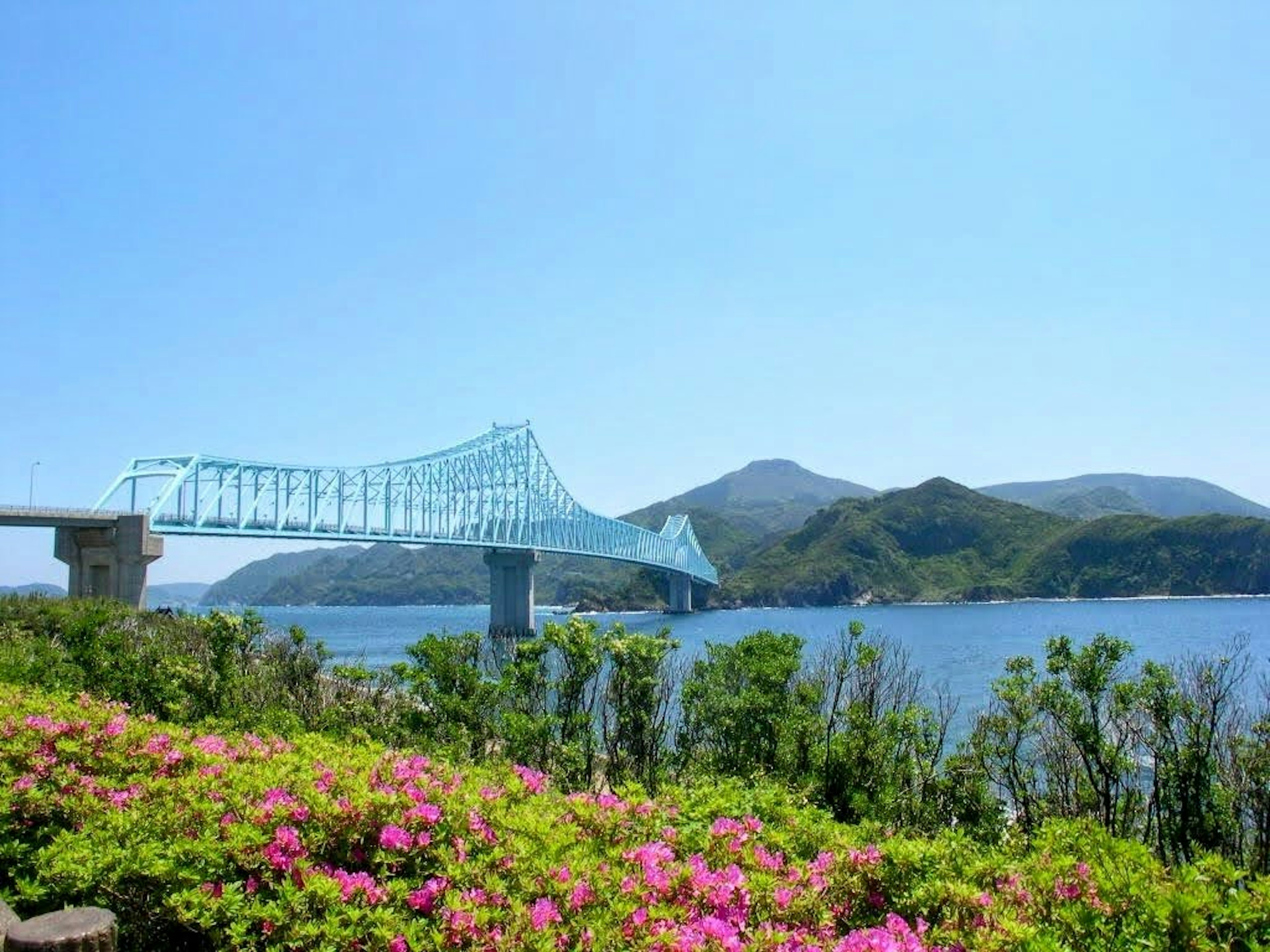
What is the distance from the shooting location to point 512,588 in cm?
7081

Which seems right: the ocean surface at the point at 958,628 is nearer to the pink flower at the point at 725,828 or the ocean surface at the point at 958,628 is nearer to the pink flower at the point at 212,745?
the pink flower at the point at 212,745

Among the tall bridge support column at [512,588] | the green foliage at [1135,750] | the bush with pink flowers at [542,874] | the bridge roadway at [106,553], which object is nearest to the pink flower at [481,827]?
the bush with pink flowers at [542,874]

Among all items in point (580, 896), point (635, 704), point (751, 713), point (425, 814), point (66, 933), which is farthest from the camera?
point (635, 704)

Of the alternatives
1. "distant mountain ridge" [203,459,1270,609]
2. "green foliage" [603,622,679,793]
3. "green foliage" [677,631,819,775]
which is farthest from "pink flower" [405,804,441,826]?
"distant mountain ridge" [203,459,1270,609]

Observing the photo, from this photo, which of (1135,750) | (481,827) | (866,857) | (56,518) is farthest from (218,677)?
(56,518)

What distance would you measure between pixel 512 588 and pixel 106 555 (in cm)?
3705

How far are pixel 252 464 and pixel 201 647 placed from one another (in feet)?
133

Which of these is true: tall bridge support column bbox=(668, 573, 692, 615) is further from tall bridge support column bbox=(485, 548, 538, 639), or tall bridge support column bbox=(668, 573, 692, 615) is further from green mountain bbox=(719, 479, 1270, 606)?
tall bridge support column bbox=(485, 548, 538, 639)

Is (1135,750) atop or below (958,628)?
atop

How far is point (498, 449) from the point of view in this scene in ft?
290

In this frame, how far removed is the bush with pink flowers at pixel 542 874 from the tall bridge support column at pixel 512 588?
63.7 metres

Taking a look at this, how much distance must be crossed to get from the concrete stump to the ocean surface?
8716 mm

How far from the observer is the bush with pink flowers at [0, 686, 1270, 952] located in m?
3.41

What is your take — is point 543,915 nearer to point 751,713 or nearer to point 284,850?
point 284,850
